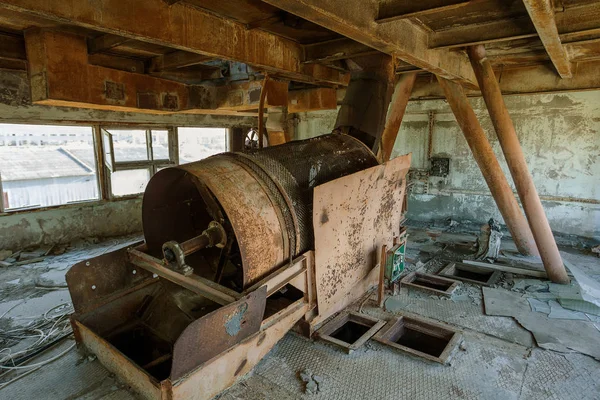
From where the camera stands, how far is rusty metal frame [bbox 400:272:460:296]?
4195mm

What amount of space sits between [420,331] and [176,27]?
336 centimetres

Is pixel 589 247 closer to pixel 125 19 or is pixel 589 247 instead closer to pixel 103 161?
pixel 125 19

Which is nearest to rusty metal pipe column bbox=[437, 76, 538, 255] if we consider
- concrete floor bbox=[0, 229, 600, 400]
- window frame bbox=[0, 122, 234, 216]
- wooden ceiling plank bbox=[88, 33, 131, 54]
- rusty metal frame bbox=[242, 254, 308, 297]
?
concrete floor bbox=[0, 229, 600, 400]

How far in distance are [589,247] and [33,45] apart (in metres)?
7.65

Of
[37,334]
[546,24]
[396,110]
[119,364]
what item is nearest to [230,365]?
[119,364]

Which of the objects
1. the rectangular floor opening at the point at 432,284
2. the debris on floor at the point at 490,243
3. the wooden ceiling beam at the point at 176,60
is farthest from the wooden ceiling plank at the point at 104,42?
the debris on floor at the point at 490,243

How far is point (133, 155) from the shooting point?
6863 mm

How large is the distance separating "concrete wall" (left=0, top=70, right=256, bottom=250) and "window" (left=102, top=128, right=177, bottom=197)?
271mm

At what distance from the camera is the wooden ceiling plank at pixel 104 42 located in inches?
107

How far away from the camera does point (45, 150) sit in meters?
6.34

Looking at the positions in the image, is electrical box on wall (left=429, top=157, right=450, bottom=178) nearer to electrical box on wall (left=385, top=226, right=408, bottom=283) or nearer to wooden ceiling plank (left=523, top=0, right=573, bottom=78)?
wooden ceiling plank (left=523, top=0, right=573, bottom=78)

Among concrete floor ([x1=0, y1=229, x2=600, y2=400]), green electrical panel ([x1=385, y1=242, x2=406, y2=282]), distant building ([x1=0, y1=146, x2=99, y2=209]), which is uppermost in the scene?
distant building ([x1=0, y1=146, x2=99, y2=209])

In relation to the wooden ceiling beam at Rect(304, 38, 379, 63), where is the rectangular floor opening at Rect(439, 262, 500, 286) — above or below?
below

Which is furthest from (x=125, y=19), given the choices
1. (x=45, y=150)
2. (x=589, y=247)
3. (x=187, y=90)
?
(x=589, y=247)
